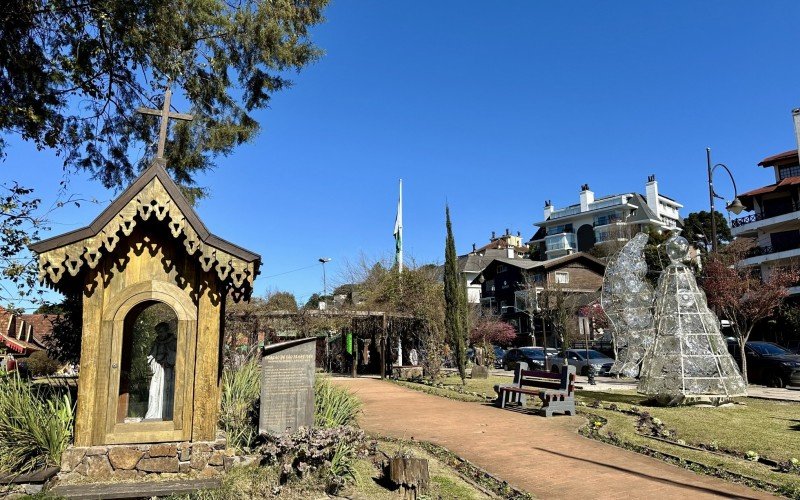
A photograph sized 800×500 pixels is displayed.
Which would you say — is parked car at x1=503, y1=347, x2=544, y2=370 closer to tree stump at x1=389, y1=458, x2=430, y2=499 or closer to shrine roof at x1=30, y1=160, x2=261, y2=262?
tree stump at x1=389, y1=458, x2=430, y2=499

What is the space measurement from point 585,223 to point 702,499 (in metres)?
68.6

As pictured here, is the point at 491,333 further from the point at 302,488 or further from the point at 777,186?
the point at 302,488

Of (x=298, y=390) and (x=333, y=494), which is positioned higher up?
(x=298, y=390)

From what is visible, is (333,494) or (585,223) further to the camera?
(585,223)

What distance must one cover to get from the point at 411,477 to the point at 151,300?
Result: 13.1ft

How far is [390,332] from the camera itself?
1000 inches

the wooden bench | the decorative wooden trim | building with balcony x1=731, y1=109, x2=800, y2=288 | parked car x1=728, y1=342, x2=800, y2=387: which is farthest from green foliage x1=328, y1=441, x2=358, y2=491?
building with balcony x1=731, y1=109, x2=800, y2=288

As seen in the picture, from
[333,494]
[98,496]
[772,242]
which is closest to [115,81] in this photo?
[98,496]

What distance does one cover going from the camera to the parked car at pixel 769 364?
1867 cm

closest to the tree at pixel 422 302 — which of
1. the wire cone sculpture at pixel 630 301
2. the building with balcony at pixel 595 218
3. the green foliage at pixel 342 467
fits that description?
the wire cone sculpture at pixel 630 301

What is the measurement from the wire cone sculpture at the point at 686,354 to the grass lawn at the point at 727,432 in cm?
47

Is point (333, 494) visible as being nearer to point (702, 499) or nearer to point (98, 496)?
point (98, 496)

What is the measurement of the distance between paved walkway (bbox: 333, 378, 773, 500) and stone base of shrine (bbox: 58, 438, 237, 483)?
149 inches

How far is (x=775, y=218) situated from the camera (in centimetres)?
4094
